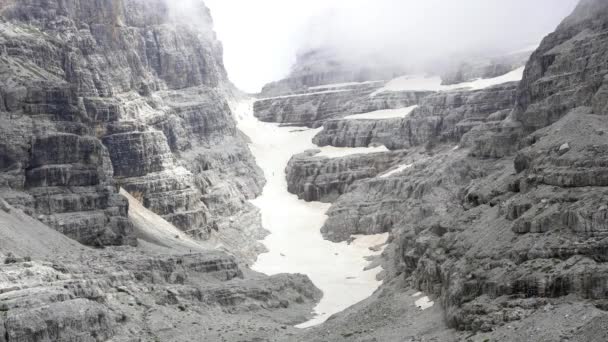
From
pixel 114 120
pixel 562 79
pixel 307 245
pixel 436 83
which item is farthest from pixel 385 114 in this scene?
pixel 562 79

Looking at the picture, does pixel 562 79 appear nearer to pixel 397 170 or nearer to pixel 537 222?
pixel 537 222

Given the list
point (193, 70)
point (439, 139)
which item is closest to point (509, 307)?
point (439, 139)

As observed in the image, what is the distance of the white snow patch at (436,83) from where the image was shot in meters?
158

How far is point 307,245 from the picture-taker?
13288cm

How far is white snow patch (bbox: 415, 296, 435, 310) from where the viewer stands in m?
63.6

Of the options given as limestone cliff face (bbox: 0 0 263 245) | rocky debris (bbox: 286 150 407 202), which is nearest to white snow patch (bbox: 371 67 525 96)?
rocky debris (bbox: 286 150 407 202)

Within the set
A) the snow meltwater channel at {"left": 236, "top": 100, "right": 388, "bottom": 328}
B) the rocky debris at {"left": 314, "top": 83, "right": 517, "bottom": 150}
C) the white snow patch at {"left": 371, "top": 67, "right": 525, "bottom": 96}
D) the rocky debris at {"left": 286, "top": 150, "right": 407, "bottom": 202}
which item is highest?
the white snow patch at {"left": 371, "top": 67, "right": 525, "bottom": 96}

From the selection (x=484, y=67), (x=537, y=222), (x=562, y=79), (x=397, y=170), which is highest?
(x=562, y=79)

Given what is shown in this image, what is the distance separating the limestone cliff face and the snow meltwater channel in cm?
635

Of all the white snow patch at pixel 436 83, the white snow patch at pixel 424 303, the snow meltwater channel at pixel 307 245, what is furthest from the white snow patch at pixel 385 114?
the white snow patch at pixel 424 303

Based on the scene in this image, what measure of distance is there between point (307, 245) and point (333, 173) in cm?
2778

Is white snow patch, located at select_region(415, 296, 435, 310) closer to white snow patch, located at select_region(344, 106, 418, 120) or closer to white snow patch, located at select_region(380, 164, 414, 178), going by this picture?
white snow patch, located at select_region(380, 164, 414, 178)

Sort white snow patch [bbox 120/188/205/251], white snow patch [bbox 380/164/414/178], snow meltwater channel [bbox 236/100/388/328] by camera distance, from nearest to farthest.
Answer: white snow patch [bbox 120/188/205/251]
snow meltwater channel [bbox 236/100/388/328]
white snow patch [bbox 380/164/414/178]

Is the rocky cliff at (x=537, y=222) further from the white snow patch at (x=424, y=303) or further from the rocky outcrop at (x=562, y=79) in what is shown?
the white snow patch at (x=424, y=303)
